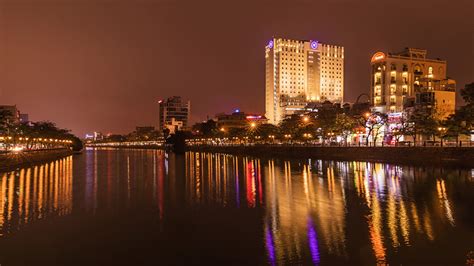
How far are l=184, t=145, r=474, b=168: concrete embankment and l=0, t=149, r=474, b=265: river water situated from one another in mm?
15681

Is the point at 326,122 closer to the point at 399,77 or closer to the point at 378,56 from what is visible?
the point at 399,77

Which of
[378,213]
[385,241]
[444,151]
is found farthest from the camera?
[444,151]

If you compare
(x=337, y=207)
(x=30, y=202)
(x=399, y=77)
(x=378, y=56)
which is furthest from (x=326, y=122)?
(x=30, y=202)

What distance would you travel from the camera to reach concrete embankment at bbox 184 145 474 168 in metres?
51.4

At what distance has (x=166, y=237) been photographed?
766 inches

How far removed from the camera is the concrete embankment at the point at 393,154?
5144cm

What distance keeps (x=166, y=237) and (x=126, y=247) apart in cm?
215

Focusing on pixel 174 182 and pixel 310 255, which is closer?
pixel 310 255

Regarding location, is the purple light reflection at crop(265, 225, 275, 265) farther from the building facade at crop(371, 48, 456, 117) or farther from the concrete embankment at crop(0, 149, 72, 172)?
the building facade at crop(371, 48, 456, 117)

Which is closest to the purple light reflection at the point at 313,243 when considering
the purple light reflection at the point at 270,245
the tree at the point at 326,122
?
the purple light reflection at the point at 270,245

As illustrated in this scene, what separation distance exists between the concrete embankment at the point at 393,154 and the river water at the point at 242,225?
15681mm

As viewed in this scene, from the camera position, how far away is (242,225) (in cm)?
2169

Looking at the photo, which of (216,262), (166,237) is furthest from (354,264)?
(166,237)

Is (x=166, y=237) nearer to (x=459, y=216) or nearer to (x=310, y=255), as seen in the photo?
(x=310, y=255)
